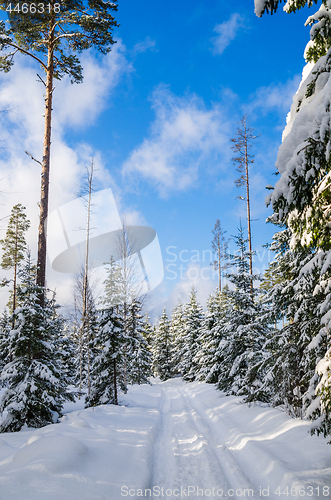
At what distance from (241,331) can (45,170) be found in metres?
12.2

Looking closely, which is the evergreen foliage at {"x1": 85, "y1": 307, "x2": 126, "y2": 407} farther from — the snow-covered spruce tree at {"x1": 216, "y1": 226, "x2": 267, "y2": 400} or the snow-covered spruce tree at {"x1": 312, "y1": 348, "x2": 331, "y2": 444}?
the snow-covered spruce tree at {"x1": 312, "y1": 348, "x2": 331, "y2": 444}

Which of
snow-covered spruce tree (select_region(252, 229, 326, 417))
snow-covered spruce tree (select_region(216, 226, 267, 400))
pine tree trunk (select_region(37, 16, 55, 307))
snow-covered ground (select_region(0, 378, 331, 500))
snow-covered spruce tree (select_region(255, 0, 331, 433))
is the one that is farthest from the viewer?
snow-covered spruce tree (select_region(216, 226, 267, 400))

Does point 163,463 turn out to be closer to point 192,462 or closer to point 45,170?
point 192,462

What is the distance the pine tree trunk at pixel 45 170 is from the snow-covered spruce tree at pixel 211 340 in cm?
1336

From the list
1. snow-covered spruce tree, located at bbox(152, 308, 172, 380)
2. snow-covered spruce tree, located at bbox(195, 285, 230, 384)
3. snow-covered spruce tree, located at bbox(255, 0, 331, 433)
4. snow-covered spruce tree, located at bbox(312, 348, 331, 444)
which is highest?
snow-covered spruce tree, located at bbox(255, 0, 331, 433)

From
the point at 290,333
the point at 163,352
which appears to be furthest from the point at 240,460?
the point at 163,352

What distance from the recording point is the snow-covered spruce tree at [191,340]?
29.2 metres

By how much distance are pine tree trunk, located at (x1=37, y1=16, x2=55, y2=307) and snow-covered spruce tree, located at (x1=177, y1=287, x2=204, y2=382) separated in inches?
879

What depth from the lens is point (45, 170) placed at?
10133 millimetres

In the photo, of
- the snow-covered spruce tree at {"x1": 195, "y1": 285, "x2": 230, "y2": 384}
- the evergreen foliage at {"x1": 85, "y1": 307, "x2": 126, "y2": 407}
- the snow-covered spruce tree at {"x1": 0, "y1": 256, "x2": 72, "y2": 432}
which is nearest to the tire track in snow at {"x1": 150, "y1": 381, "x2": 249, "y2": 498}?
the snow-covered spruce tree at {"x1": 0, "y1": 256, "x2": 72, "y2": 432}

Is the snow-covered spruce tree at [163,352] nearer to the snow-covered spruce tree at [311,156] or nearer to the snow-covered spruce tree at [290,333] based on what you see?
the snow-covered spruce tree at [290,333]

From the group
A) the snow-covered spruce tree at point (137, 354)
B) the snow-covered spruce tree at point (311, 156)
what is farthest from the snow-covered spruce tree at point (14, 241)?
the snow-covered spruce tree at point (311, 156)

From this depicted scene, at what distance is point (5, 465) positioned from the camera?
428 centimetres

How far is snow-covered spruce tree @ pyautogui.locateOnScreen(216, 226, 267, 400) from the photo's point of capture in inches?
523
